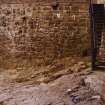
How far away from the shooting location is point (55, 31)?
7949 mm

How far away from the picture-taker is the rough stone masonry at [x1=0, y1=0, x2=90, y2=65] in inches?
308

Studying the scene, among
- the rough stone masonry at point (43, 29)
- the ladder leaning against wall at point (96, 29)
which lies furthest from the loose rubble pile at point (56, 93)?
the rough stone masonry at point (43, 29)

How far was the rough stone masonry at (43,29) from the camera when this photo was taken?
7.82 meters

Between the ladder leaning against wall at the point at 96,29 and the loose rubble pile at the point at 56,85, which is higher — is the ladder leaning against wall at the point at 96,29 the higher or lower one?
the higher one

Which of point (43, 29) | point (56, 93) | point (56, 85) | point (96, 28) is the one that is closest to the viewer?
point (56, 93)

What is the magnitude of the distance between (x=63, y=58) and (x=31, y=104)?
217cm

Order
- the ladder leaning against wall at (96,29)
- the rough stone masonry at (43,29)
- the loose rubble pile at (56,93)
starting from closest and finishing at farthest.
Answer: the loose rubble pile at (56,93)
the ladder leaning against wall at (96,29)
the rough stone masonry at (43,29)

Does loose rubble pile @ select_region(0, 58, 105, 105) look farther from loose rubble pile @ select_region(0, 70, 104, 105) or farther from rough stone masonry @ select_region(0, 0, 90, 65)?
rough stone masonry @ select_region(0, 0, 90, 65)

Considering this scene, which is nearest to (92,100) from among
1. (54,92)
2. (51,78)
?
(54,92)

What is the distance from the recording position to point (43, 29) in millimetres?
7988

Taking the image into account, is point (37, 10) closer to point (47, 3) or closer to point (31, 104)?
point (47, 3)

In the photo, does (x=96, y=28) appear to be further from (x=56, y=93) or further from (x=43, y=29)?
(x=56, y=93)

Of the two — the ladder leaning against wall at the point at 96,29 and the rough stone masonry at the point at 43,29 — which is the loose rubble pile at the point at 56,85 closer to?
the ladder leaning against wall at the point at 96,29

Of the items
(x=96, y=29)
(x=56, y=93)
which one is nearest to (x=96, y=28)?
(x=96, y=29)
